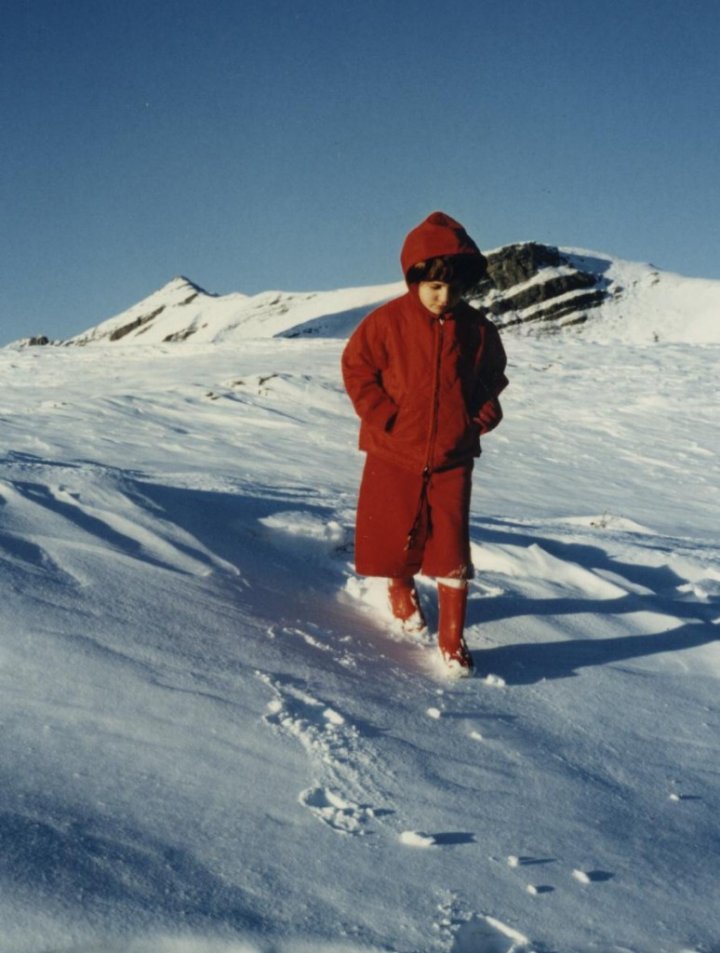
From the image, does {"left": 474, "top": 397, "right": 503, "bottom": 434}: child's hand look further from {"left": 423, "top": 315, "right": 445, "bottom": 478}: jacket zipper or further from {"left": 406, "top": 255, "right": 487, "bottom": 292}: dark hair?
{"left": 406, "top": 255, "right": 487, "bottom": 292}: dark hair

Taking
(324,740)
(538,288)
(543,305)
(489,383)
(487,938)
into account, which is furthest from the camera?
(538,288)

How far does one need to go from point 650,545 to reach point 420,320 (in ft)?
8.37

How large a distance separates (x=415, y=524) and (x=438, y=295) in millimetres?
798

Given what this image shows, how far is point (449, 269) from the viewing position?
3.08 metres

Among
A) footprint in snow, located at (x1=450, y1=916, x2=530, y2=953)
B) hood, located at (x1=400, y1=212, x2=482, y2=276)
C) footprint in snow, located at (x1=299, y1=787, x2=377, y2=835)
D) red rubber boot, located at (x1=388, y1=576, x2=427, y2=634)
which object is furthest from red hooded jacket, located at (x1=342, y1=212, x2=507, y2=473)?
footprint in snow, located at (x1=450, y1=916, x2=530, y2=953)

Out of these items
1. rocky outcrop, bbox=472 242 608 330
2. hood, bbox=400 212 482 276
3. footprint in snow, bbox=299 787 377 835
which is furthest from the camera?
rocky outcrop, bbox=472 242 608 330

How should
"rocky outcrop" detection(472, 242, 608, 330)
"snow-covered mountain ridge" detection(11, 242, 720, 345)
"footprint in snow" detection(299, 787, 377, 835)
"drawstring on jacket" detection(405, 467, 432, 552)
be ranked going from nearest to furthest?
"footprint in snow" detection(299, 787, 377, 835)
"drawstring on jacket" detection(405, 467, 432, 552)
"snow-covered mountain ridge" detection(11, 242, 720, 345)
"rocky outcrop" detection(472, 242, 608, 330)

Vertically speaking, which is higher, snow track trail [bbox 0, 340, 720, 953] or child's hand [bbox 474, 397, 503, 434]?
child's hand [bbox 474, 397, 503, 434]

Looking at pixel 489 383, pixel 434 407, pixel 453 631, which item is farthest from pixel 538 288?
pixel 453 631

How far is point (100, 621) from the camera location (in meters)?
2.42

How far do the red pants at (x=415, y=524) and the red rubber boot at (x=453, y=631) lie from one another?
10 centimetres

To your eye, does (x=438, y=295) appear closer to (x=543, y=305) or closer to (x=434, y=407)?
(x=434, y=407)

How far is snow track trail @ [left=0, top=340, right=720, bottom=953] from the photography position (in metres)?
1.40

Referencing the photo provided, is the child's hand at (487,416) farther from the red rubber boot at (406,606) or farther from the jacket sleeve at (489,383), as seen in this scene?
the red rubber boot at (406,606)
